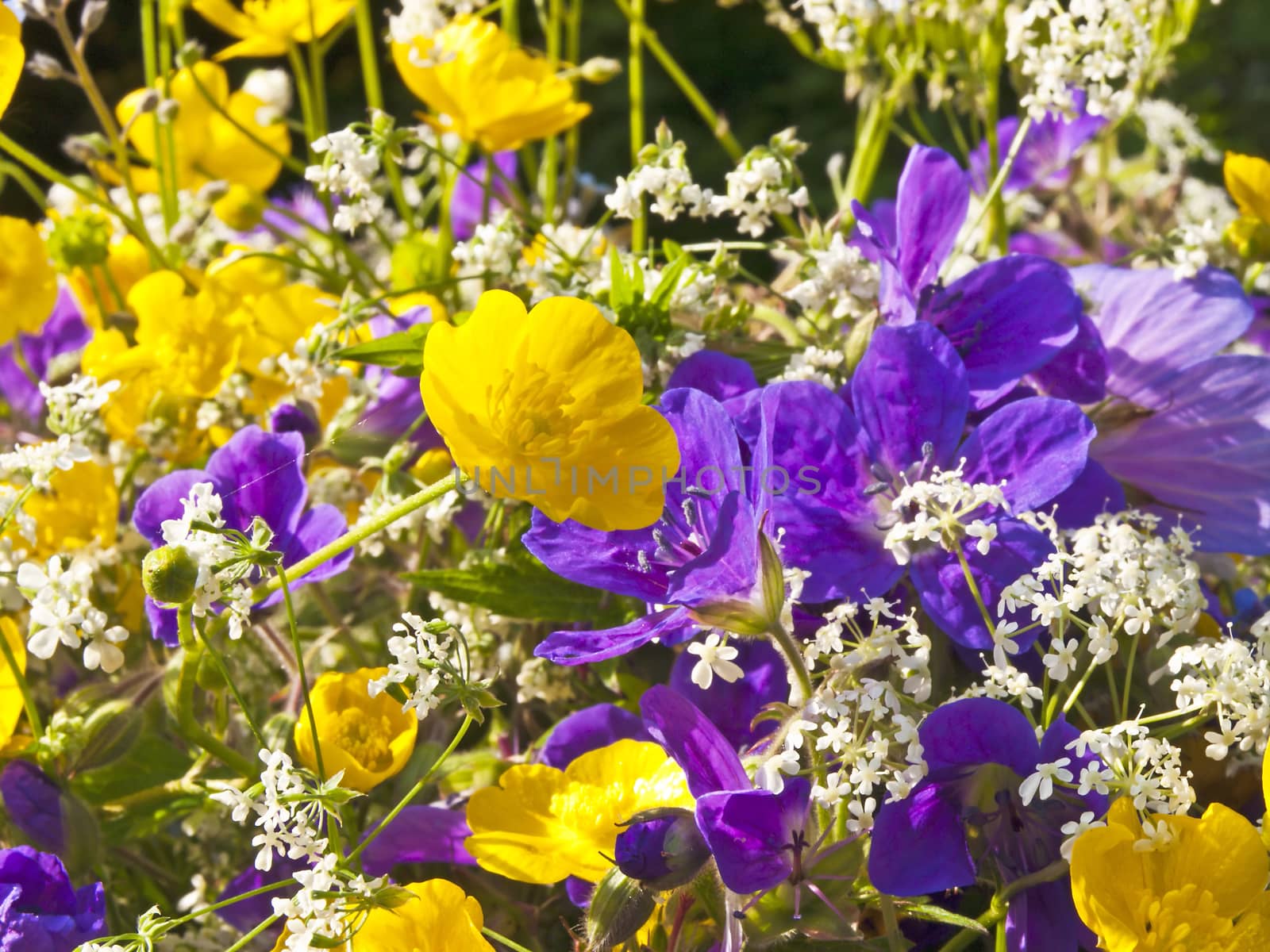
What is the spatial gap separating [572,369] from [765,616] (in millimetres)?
97

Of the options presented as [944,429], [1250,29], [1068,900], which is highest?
[944,429]

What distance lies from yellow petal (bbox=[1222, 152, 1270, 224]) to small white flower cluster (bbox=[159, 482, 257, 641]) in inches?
17.6

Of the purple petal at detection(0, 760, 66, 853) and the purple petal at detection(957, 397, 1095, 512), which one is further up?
the purple petal at detection(957, 397, 1095, 512)

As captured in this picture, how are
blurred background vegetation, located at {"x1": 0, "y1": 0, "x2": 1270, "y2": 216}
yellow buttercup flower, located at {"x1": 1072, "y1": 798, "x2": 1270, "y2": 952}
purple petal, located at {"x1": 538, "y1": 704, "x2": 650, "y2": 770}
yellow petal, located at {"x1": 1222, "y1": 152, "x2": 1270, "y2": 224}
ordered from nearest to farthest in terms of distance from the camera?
1. yellow buttercup flower, located at {"x1": 1072, "y1": 798, "x2": 1270, "y2": 952}
2. purple petal, located at {"x1": 538, "y1": 704, "x2": 650, "y2": 770}
3. yellow petal, located at {"x1": 1222, "y1": 152, "x2": 1270, "y2": 224}
4. blurred background vegetation, located at {"x1": 0, "y1": 0, "x2": 1270, "y2": 216}

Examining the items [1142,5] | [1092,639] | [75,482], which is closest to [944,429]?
[1092,639]

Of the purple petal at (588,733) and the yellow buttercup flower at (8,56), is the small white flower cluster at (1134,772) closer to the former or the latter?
the purple petal at (588,733)

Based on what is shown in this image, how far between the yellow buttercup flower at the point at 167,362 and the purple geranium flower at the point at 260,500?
95mm

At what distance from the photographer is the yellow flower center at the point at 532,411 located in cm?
41

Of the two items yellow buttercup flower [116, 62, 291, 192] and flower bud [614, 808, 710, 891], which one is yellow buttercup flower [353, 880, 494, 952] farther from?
yellow buttercup flower [116, 62, 291, 192]

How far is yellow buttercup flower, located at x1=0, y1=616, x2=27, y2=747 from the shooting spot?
49cm

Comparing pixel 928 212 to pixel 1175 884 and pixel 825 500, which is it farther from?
pixel 1175 884

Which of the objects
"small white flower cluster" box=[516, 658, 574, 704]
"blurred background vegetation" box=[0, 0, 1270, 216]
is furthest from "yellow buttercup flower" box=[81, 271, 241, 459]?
"blurred background vegetation" box=[0, 0, 1270, 216]

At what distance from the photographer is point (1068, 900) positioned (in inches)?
16.9

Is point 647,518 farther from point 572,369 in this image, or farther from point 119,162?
point 119,162
